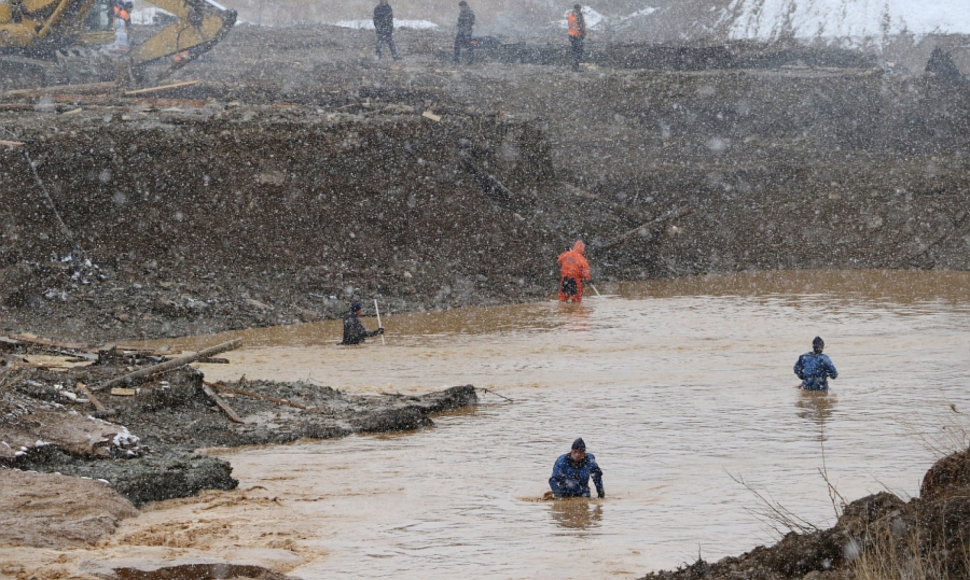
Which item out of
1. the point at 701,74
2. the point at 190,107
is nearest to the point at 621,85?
the point at 701,74

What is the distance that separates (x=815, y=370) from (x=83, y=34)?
2307 cm

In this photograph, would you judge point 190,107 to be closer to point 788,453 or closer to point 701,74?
point 701,74

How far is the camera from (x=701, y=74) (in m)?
35.8

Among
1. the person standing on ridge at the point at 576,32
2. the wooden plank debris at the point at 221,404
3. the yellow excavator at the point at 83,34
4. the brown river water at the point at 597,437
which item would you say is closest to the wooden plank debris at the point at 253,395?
the wooden plank debris at the point at 221,404

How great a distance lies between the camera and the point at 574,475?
10.9m

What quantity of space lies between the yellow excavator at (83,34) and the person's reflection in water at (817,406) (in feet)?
67.6

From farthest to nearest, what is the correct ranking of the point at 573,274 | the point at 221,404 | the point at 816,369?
the point at 573,274, the point at 816,369, the point at 221,404

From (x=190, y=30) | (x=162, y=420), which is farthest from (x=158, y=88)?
(x=162, y=420)

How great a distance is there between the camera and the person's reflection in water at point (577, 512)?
1020 cm

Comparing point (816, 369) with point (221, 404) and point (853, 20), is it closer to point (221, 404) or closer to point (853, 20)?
point (221, 404)

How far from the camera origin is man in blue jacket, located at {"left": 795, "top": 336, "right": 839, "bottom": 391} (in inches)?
609

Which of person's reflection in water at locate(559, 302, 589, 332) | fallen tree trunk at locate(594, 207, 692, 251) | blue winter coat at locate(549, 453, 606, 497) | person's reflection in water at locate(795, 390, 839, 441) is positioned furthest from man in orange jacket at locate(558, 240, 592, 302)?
blue winter coat at locate(549, 453, 606, 497)

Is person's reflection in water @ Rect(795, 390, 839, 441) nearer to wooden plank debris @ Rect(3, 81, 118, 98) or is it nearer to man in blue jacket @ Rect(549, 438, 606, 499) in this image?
man in blue jacket @ Rect(549, 438, 606, 499)

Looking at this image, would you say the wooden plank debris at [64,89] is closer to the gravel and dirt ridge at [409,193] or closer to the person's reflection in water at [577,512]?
the gravel and dirt ridge at [409,193]
